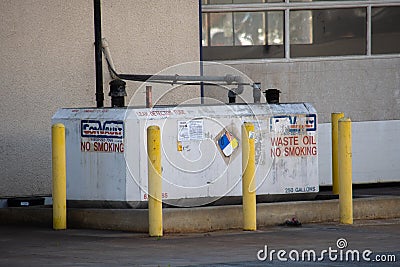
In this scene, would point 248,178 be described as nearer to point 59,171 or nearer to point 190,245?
point 190,245

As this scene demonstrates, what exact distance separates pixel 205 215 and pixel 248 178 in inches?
27.1

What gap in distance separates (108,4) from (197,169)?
3407mm

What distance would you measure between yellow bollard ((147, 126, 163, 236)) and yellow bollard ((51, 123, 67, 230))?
3.52 feet

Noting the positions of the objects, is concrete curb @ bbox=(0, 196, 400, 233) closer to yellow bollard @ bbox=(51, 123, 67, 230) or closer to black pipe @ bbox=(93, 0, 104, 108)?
yellow bollard @ bbox=(51, 123, 67, 230)

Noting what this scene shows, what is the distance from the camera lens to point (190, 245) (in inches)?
451

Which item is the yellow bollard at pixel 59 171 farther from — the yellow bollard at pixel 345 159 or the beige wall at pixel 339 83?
the beige wall at pixel 339 83

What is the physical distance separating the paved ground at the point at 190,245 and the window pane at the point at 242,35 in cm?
396

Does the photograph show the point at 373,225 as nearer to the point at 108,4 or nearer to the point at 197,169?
the point at 197,169

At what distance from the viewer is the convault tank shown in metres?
12.4

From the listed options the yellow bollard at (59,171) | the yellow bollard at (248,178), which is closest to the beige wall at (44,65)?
the yellow bollard at (59,171)

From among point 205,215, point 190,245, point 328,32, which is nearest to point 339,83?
point 328,32

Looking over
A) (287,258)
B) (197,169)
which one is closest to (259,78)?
(197,169)

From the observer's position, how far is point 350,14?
16750mm

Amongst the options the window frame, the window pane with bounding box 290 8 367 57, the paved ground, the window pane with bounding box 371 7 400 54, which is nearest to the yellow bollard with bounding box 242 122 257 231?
the paved ground
